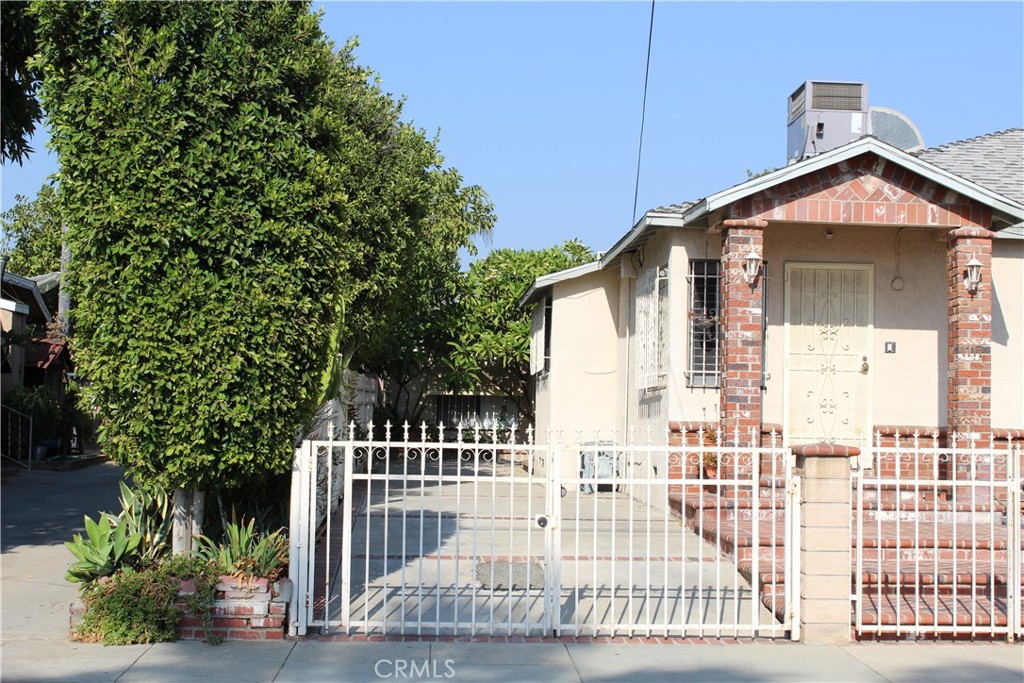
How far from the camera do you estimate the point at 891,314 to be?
13.7m

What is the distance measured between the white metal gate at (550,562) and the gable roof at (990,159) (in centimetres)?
588

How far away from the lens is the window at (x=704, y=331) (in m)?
13.2

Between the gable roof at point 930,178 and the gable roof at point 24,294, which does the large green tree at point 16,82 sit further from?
the gable roof at point 930,178

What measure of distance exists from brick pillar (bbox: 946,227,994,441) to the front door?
48.9 inches

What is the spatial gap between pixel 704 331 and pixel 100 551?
7999 mm

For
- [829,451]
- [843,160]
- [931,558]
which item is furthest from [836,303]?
[829,451]

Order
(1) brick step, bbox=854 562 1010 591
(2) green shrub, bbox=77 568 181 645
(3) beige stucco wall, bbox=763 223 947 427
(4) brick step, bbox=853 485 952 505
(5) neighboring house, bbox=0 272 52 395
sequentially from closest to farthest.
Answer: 1. (2) green shrub, bbox=77 568 181 645
2. (1) brick step, bbox=854 562 1010 591
3. (4) brick step, bbox=853 485 952 505
4. (3) beige stucco wall, bbox=763 223 947 427
5. (5) neighboring house, bbox=0 272 52 395

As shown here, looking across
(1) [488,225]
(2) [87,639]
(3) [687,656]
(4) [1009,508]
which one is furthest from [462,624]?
(1) [488,225]

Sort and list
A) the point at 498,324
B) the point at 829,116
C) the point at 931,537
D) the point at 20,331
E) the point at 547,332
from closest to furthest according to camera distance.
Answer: the point at 931,537
the point at 829,116
the point at 547,332
the point at 20,331
the point at 498,324

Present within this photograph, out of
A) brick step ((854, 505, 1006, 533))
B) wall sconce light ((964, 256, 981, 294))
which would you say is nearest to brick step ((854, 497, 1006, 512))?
brick step ((854, 505, 1006, 533))

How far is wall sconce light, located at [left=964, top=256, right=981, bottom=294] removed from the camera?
1246 centimetres

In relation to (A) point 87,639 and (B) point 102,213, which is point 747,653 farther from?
(B) point 102,213

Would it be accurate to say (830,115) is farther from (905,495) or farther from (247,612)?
(247,612)

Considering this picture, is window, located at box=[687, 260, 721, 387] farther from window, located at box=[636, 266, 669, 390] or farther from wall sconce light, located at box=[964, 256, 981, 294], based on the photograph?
wall sconce light, located at box=[964, 256, 981, 294]
